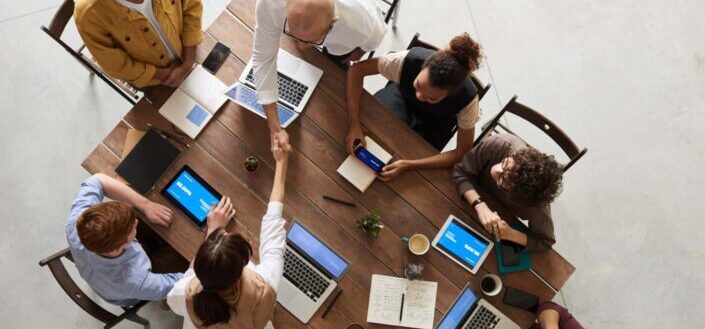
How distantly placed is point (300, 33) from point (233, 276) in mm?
946

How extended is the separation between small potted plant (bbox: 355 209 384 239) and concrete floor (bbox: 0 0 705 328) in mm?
1404

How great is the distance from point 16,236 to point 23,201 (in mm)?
214

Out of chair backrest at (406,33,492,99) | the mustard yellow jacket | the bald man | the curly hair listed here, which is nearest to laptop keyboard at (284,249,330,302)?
→ the bald man

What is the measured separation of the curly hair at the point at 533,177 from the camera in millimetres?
1922

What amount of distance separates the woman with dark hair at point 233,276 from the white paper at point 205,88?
37 centimetres

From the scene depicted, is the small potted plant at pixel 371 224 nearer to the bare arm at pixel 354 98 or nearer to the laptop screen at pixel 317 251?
the laptop screen at pixel 317 251

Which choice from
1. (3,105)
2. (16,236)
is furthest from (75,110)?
(16,236)

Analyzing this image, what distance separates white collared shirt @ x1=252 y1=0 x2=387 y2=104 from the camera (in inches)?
79.4

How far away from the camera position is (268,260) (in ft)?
6.34

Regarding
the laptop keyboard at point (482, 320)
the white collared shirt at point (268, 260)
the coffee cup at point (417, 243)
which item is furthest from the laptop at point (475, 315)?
the white collared shirt at point (268, 260)

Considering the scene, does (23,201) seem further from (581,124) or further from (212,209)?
(581,124)

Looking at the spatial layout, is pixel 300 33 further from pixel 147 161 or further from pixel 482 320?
pixel 482 320

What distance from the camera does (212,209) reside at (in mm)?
2090

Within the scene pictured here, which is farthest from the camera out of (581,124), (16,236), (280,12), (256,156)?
(581,124)
